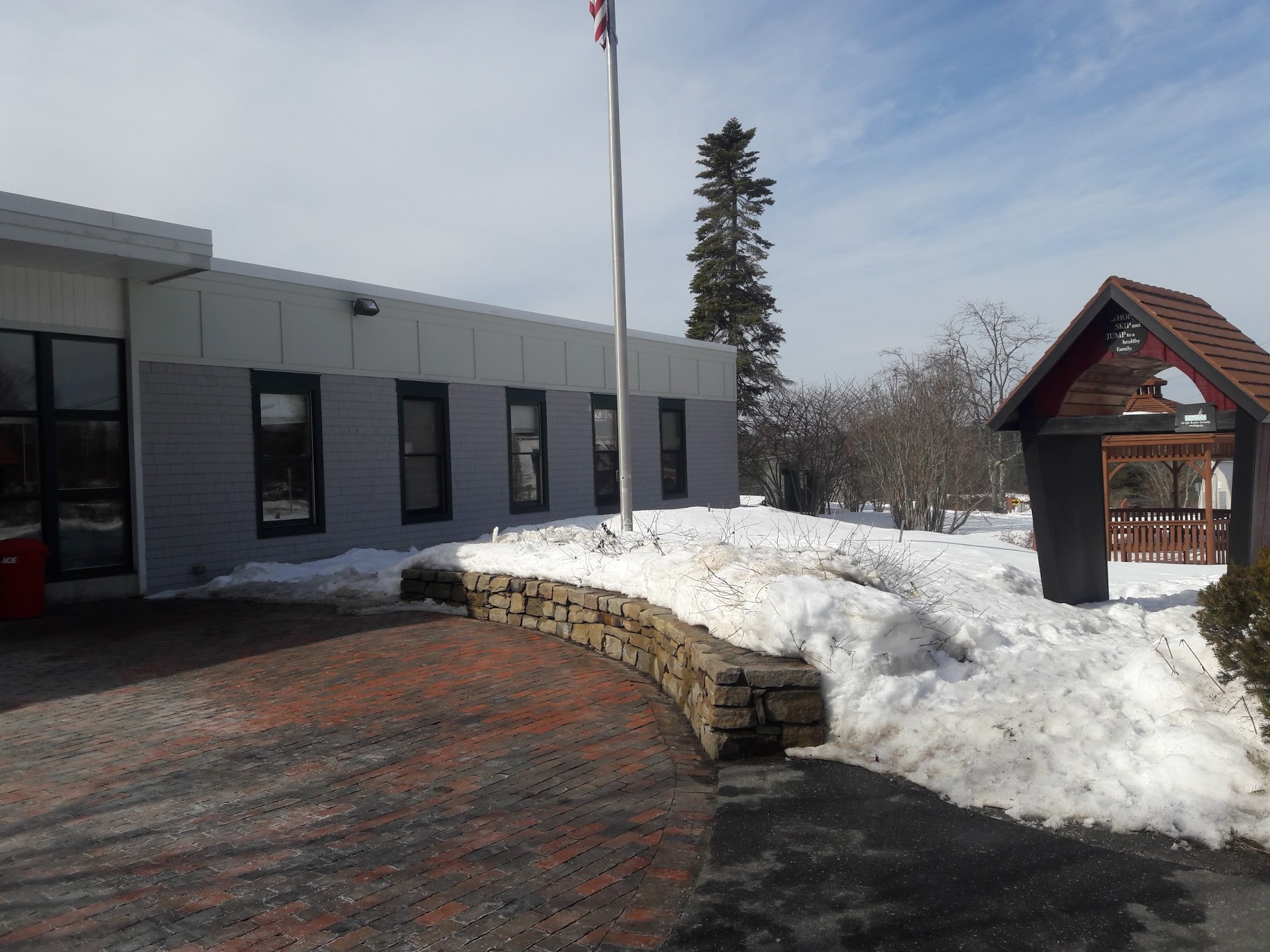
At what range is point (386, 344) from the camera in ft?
47.6

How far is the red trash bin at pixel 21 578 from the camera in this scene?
9.95m

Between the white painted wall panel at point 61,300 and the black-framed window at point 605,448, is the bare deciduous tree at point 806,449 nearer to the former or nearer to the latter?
the black-framed window at point 605,448

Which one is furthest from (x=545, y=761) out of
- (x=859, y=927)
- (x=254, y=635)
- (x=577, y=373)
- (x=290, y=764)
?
(x=577, y=373)

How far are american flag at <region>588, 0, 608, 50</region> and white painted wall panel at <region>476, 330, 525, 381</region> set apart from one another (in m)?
5.38

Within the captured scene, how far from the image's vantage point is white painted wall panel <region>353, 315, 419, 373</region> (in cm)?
1414

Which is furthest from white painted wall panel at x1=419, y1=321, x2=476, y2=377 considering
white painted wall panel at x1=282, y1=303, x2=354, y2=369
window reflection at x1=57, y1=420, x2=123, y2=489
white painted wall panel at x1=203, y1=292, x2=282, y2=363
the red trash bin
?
the red trash bin

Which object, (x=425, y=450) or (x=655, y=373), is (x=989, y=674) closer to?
(x=425, y=450)

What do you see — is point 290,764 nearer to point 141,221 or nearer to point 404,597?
point 404,597

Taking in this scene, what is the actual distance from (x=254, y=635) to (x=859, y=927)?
7.04m

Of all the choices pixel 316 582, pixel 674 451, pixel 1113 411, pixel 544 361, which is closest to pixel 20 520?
pixel 316 582

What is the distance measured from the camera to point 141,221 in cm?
1030

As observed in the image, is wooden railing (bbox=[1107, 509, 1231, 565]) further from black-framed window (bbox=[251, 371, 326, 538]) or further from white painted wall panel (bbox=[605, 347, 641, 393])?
black-framed window (bbox=[251, 371, 326, 538])

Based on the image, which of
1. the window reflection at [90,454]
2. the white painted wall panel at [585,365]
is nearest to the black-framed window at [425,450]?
the white painted wall panel at [585,365]

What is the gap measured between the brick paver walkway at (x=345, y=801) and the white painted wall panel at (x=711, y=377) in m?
13.2
